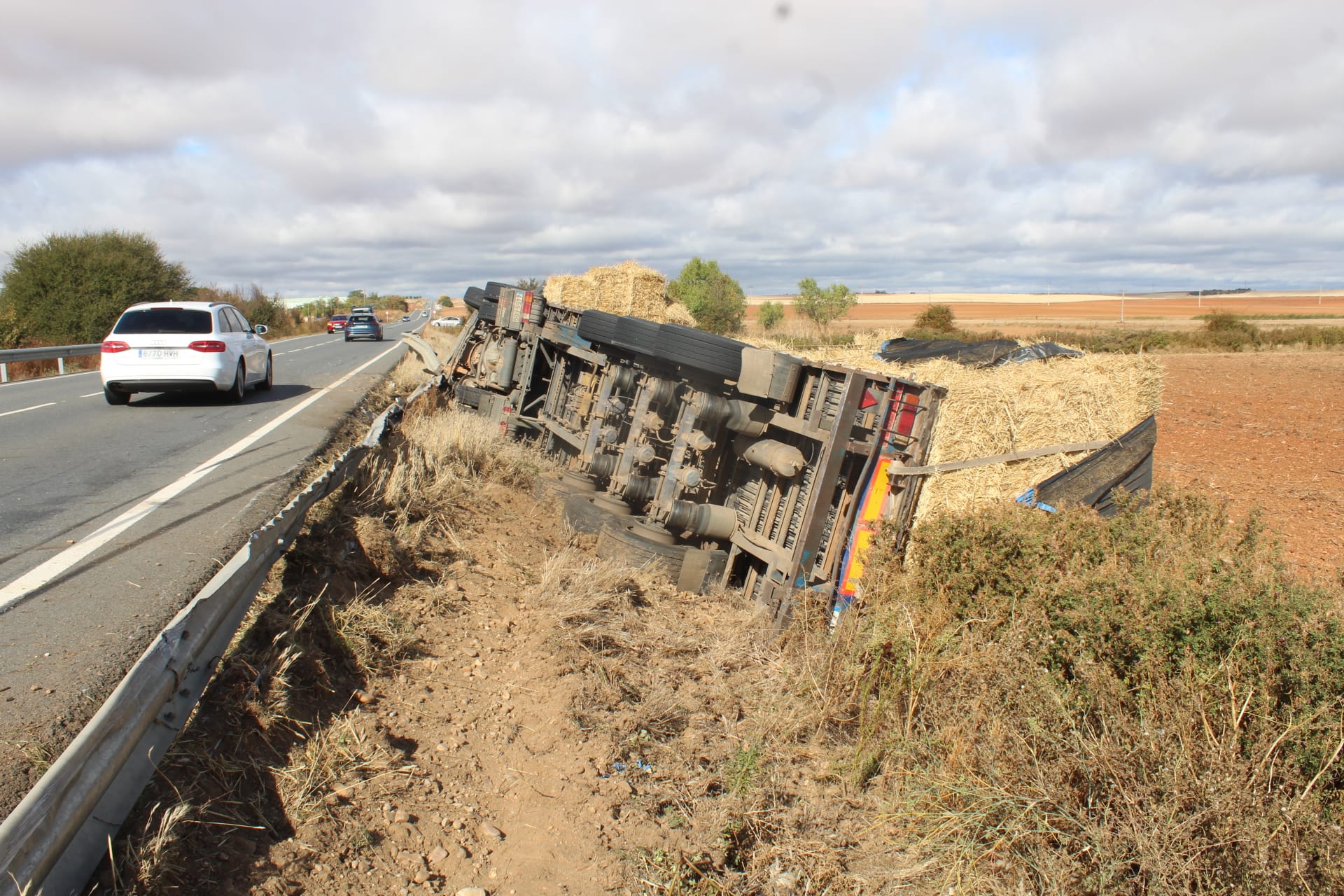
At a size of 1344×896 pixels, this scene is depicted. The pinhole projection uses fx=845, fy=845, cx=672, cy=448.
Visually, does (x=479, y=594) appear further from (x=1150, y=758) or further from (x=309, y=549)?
(x=1150, y=758)

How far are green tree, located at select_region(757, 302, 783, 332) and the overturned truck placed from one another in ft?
122

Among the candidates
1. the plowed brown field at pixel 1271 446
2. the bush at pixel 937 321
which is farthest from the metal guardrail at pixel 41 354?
the bush at pixel 937 321

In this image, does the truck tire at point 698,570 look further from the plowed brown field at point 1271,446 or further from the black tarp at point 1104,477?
the plowed brown field at point 1271,446

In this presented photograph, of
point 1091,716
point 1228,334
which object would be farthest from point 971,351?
point 1228,334

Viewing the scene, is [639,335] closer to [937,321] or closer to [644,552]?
[644,552]

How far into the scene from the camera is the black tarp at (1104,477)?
6.69m

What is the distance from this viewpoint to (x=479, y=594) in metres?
5.75

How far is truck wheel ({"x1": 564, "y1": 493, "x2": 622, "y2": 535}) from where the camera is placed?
748cm

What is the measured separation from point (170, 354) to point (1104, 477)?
12.3 metres

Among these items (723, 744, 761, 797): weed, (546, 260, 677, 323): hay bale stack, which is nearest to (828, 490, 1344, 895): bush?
(723, 744, 761, 797): weed

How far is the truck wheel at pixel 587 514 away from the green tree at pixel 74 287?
3203 centimetres

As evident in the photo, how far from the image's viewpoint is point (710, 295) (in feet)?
124

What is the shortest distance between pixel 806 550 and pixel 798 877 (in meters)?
3.22

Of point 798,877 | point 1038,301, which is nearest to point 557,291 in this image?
point 798,877
